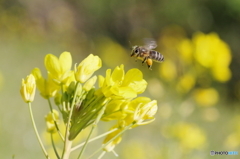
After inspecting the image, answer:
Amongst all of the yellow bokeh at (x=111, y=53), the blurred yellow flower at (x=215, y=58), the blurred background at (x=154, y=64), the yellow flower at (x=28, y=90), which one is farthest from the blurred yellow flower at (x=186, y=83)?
the yellow bokeh at (x=111, y=53)

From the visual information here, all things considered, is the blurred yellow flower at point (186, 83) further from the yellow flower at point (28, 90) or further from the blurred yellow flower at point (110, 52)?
the blurred yellow flower at point (110, 52)

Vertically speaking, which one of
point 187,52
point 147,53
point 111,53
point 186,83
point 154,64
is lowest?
point 147,53

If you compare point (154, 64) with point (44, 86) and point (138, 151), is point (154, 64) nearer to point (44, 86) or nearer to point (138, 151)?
point (138, 151)

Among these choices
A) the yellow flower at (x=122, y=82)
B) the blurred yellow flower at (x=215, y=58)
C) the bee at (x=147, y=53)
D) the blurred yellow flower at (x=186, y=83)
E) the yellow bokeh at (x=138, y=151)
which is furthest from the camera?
the yellow bokeh at (x=138, y=151)

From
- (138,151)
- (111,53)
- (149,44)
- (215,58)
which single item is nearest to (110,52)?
(111,53)

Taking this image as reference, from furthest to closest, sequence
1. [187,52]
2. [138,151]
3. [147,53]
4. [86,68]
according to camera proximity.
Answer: [138,151]
[187,52]
[147,53]
[86,68]

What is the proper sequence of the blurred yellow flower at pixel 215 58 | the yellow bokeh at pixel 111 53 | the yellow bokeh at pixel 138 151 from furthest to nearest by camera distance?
1. the yellow bokeh at pixel 111 53
2. the yellow bokeh at pixel 138 151
3. the blurred yellow flower at pixel 215 58
